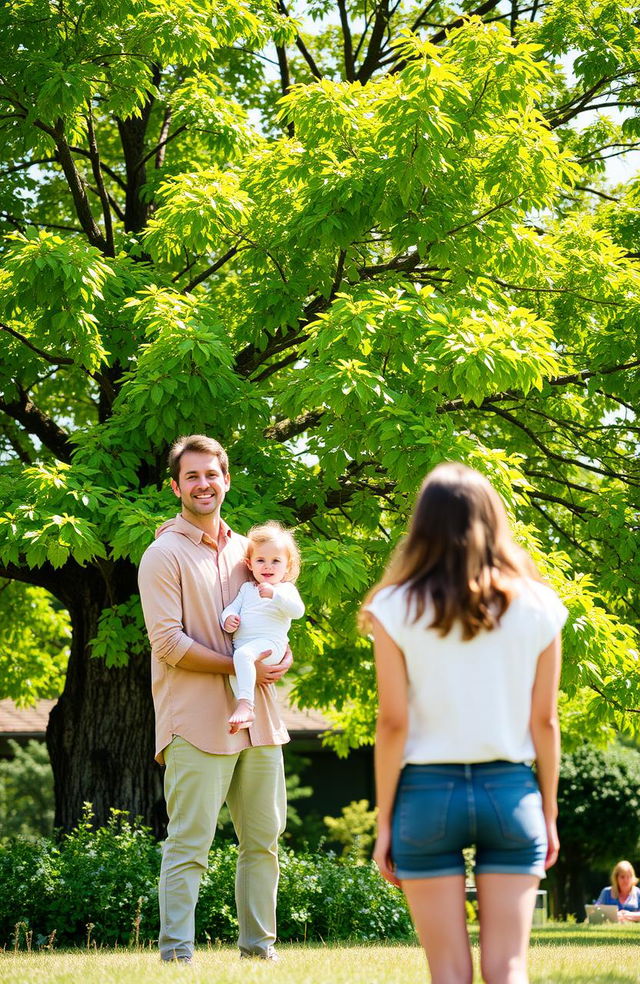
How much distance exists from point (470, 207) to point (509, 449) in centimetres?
347

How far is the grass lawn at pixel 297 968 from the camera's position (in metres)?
4.00

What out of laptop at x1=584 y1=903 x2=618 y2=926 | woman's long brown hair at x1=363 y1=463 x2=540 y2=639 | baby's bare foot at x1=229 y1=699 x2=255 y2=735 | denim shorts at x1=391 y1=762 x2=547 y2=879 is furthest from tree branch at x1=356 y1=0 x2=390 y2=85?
denim shorts at x1=391 y1=762 x2=547 y2=879

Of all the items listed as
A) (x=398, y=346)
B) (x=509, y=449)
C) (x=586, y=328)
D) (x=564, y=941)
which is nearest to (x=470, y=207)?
(x=398, y=346)

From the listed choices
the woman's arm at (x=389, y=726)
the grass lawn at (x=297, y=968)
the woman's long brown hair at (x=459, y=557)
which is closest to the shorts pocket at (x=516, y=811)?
the woman's arm at (x=389, y=726)

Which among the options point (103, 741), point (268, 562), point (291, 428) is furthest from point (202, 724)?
point (291, 428)

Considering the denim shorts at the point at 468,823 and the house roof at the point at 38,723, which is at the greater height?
the house roof at the point at 38,723

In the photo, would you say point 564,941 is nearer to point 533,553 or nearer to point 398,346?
point 533,553

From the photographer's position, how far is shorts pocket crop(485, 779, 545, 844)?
8.80 feet

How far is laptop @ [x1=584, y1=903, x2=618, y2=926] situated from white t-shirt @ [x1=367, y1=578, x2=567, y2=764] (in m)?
11.1

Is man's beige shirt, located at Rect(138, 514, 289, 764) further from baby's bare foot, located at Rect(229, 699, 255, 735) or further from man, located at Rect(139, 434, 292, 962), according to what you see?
baby's bare foot, located at Rect(229, 699, 255, 735)

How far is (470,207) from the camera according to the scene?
8.22 m

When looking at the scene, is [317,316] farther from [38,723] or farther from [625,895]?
[38,723]

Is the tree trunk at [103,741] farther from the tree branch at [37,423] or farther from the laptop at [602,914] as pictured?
the laptop at [602,914]

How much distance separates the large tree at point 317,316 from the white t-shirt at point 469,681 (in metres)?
4.23
